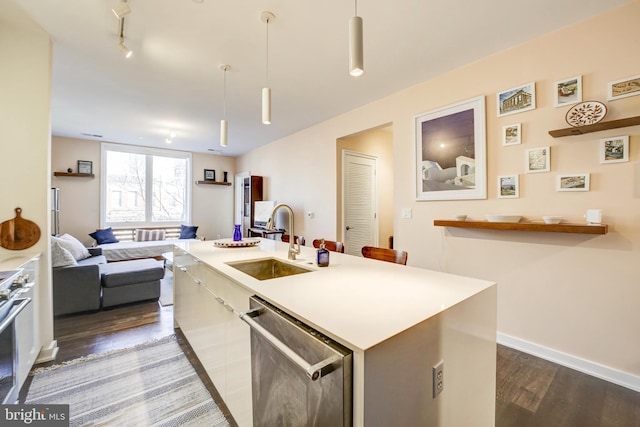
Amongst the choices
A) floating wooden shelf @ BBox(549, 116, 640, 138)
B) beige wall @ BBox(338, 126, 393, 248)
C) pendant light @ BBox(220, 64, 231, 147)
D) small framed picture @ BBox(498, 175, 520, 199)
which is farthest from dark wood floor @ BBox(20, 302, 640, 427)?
beige wall @ BBox(338, 126, 393, 248)

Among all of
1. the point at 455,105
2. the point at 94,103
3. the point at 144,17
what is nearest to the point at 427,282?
the point at 455,105

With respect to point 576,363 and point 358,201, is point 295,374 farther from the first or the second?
point 358,201

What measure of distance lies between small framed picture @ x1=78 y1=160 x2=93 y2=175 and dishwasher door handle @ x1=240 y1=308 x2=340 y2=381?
6641 mm

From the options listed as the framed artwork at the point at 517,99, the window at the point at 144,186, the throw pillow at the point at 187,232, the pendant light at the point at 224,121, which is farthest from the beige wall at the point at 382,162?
the window at the point at 144,186

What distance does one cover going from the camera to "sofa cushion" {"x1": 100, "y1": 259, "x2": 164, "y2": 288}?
320cm

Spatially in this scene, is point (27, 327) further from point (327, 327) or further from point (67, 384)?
point (327, 327)

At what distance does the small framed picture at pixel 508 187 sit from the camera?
7.68 ft

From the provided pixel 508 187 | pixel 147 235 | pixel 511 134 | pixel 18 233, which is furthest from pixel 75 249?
pixel 511 134

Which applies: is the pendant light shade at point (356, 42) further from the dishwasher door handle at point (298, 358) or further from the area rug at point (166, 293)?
the area rug at point (166, 293)

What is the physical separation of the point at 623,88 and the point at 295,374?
9.14ft

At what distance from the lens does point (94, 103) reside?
12.0ft

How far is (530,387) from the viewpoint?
6.08ft

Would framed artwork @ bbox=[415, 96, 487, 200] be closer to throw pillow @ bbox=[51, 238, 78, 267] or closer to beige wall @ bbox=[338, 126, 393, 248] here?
beige wall @ bbox=[338, 126, 393, 248]

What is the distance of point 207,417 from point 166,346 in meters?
1.07
